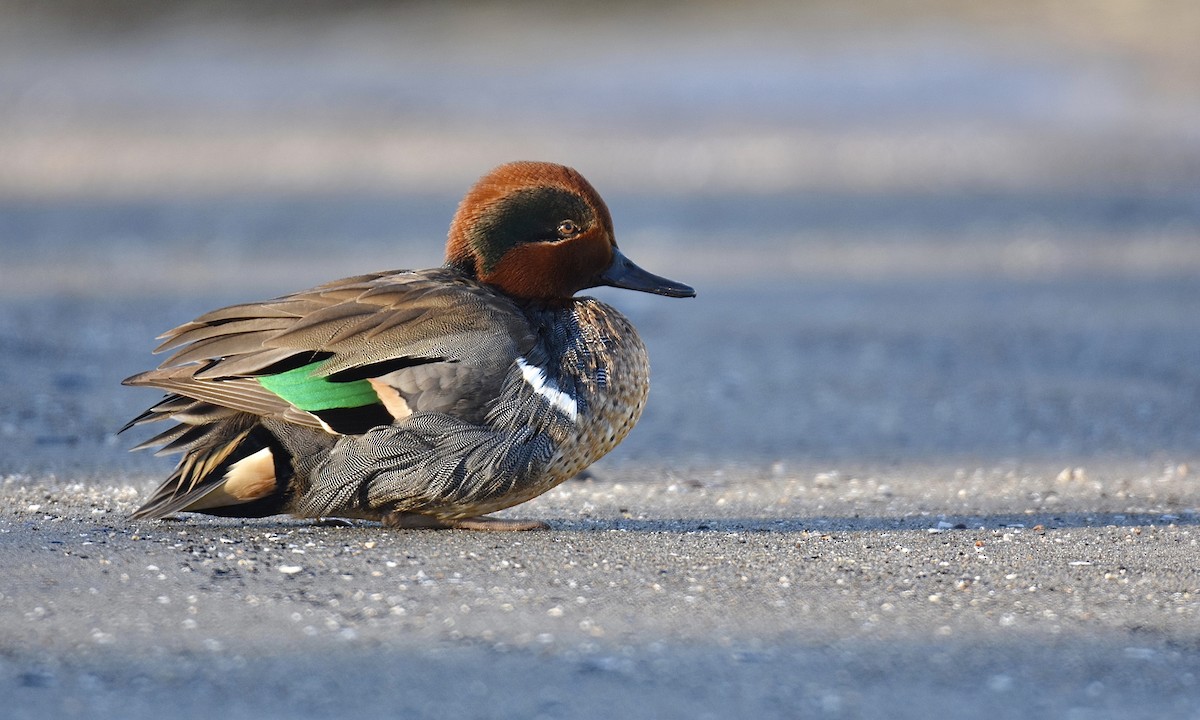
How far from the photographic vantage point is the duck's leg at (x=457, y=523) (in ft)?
19.9

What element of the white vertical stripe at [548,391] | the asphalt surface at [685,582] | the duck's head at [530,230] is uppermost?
the duck's head at [530,230]

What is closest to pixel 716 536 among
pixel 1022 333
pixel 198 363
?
pixel 198 363

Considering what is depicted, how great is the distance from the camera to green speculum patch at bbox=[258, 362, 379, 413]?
5.84 m

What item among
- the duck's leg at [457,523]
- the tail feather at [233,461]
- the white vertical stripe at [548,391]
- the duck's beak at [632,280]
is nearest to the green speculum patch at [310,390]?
the tail feather at [233,461]

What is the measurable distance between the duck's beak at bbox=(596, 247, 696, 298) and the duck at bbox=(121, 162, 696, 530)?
48 cm

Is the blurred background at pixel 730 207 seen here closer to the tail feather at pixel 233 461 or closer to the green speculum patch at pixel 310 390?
the tail feather at pixel 233 461

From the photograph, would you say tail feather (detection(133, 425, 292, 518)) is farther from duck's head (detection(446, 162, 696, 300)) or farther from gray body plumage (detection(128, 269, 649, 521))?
duck's head (detection(446, 162, 696, 300))

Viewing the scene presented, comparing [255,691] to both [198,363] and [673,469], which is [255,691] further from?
[673,469]

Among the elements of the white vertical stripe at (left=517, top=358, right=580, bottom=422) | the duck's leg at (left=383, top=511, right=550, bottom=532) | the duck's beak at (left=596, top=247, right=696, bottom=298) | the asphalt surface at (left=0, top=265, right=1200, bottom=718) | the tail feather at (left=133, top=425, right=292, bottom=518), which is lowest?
the asphalt surface at (left=0, top=265, right=1200, bottom=718)

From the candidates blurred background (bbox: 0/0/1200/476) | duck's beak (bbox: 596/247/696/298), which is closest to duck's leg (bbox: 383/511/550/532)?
duck's beak (bbox: 596/247/696/298)

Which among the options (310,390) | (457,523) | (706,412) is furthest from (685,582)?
(706,412)

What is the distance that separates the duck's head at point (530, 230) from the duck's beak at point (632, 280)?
0.55 ft

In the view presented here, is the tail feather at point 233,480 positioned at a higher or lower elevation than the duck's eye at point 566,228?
lower

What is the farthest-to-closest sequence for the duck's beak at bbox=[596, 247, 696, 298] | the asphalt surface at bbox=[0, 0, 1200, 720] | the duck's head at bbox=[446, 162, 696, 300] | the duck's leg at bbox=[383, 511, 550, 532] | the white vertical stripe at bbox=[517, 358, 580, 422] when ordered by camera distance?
1. the duck's beak at bbox=[596, 247, 696, 298]
2. the duck's head at bbox=[446, 162, 696, 300]
3. the duck's leg at bbox=[383, 511, 550, 532]
4. the white vertical stripe at bbox=[517, 358, 580, 422]
5. the asphalt surface at bbox=[0, 0, 1200, 720]
